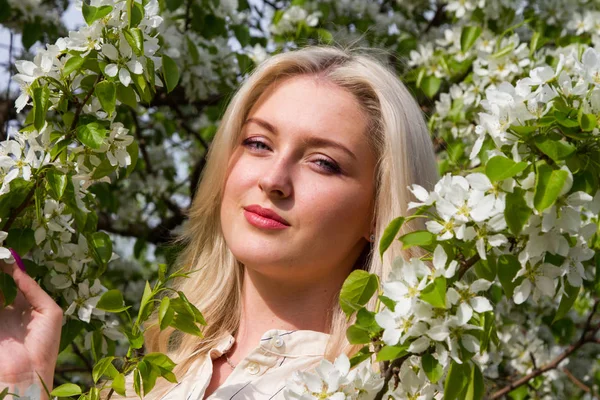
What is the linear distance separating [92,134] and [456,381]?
846 mm

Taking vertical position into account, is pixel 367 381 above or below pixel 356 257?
above

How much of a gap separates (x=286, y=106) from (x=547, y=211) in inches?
33.6

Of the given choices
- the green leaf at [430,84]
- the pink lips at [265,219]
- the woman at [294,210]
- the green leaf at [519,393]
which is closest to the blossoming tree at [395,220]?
the woman at [294,210]

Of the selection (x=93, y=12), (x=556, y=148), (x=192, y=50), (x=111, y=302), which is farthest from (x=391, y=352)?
(x=192, y=50)

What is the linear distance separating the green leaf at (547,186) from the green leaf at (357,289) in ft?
1.05

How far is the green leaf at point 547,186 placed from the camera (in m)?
1.36

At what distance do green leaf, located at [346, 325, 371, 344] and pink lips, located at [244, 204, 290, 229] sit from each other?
0.48 m

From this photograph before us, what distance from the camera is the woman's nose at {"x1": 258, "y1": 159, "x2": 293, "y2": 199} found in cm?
197

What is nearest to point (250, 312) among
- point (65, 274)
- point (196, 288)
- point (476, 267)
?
point (196, 288)

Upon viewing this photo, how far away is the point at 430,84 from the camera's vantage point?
3.56 m

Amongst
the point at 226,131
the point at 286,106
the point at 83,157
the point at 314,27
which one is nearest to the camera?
the point at 83,157

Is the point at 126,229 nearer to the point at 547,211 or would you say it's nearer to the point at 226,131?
the point at 226,131

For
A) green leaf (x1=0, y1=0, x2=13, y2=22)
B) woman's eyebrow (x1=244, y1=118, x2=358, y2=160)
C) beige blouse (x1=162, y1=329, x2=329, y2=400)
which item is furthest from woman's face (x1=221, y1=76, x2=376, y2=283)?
green leaf (x1=0, y1=0, x2=13, y2=22)

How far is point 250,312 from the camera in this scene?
84.3 inches
